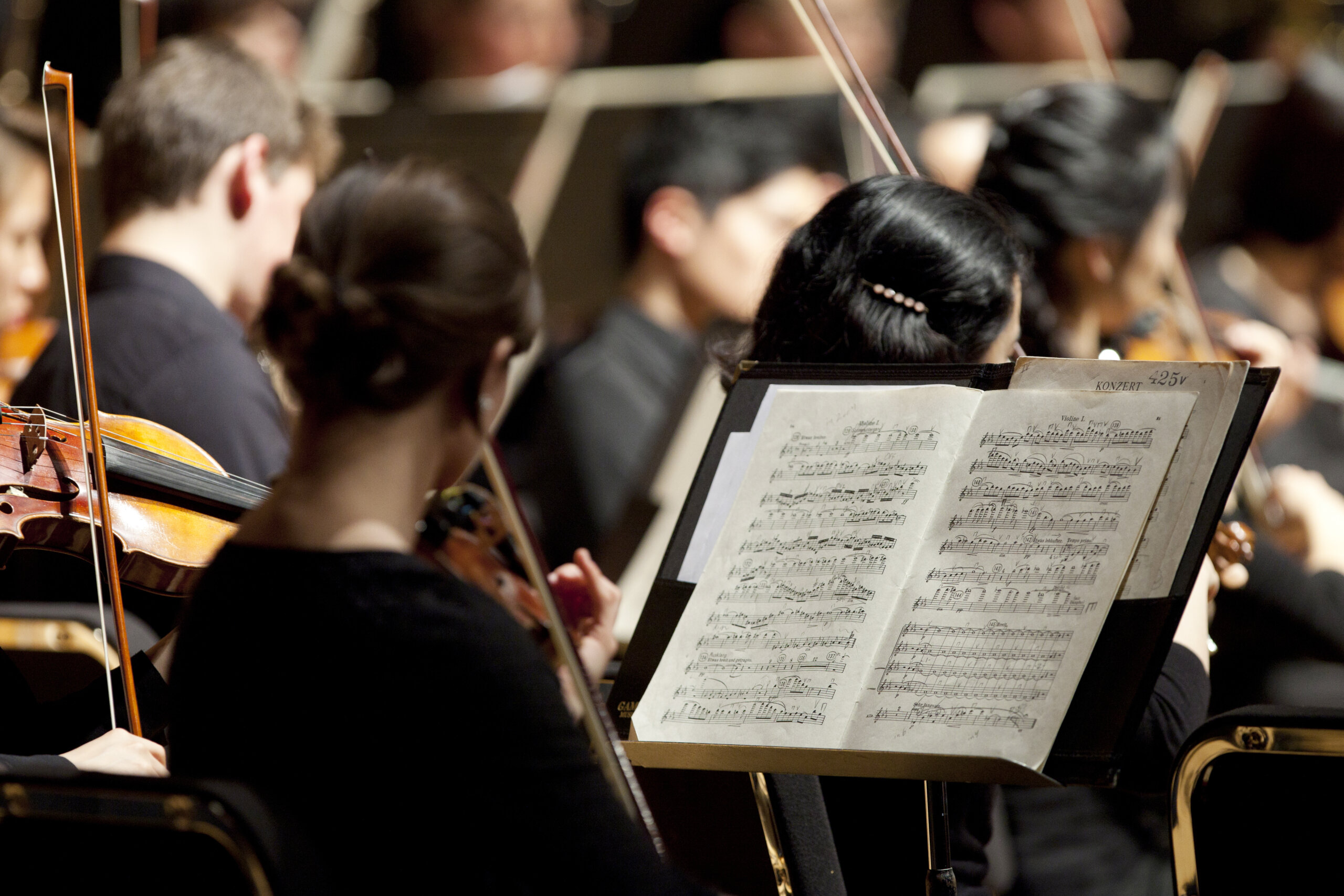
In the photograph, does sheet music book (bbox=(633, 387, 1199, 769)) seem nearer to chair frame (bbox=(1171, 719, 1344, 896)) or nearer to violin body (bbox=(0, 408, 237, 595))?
chair frame (bbox=(1171, 719, 1344, 896))

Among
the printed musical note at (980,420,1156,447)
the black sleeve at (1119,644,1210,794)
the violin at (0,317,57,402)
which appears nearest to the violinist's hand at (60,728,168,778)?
the printed musical note at (980,420,1156,447)

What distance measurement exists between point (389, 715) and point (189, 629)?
0.59 ft

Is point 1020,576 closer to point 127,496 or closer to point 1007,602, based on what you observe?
point 1007,602

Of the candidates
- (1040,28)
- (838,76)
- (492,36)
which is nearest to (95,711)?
(838,76)

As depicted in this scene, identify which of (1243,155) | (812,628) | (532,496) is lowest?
(812,628)

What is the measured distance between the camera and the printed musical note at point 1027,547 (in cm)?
114

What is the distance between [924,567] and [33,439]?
0.82m

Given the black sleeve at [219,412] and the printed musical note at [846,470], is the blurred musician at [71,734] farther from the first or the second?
the printed musical note at [846,470]

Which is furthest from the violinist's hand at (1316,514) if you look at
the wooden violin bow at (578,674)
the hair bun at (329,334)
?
the hair bun at (329,334)

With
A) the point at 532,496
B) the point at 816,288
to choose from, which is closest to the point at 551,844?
the point at 816,288

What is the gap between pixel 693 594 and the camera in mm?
1247

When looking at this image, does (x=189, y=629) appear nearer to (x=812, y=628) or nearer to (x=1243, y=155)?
(x=812, y=628)

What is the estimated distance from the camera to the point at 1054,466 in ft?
3.83

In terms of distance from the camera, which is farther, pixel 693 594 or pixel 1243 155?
pixel 1243 155
